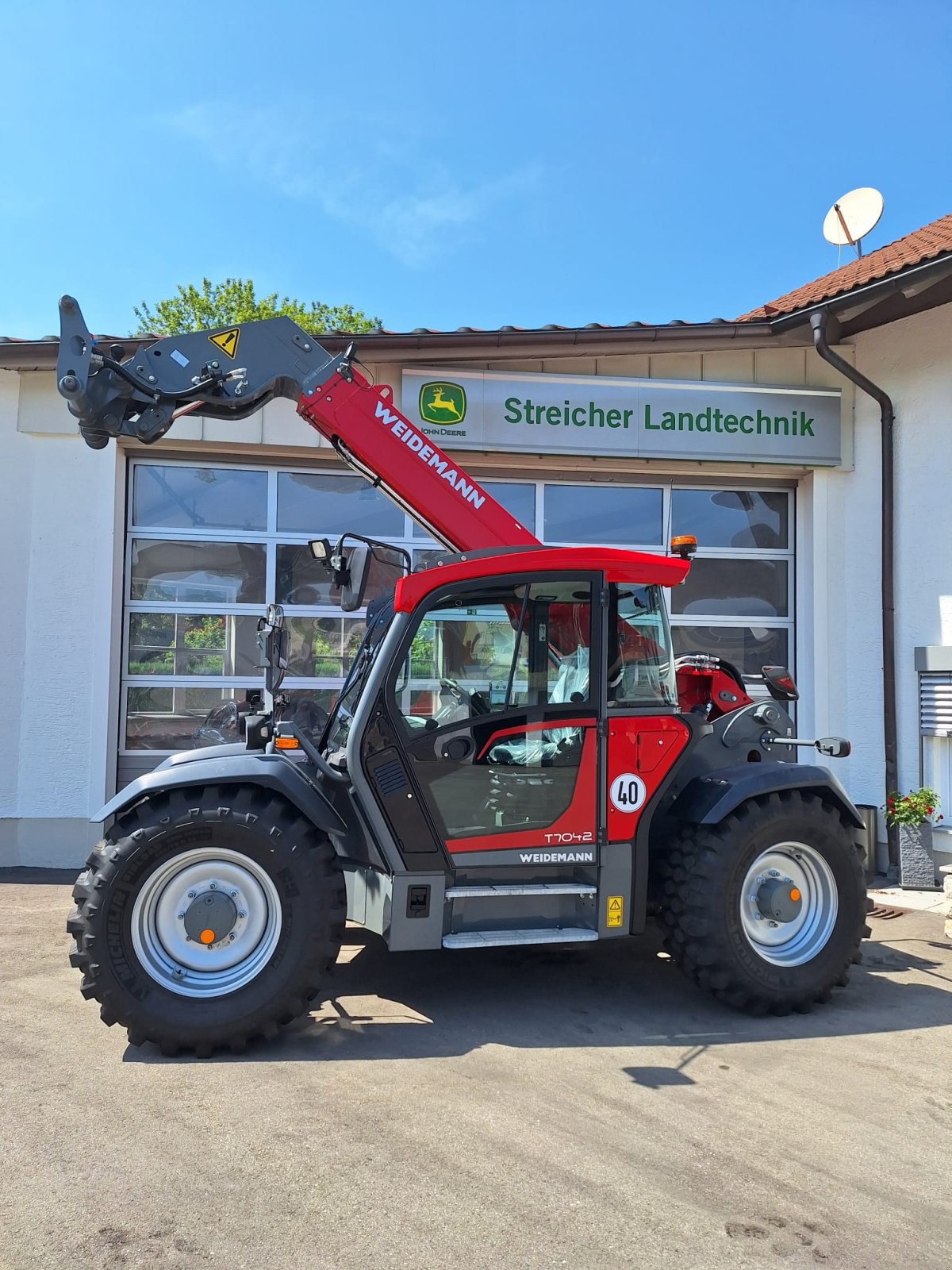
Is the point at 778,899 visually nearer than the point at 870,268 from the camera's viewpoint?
Yes

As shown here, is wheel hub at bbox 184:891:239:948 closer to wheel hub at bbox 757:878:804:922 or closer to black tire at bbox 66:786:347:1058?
black tire at bbox 66:786:347:1058

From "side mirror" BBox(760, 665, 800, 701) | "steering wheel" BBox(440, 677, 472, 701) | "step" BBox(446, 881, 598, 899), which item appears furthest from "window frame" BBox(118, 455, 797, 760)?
"step" BBox(446, 881, 598, 899)

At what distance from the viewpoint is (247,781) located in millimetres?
4215

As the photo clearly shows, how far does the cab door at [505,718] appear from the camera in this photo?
4340 millimetres

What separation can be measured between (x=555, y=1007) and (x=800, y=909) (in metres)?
1.36

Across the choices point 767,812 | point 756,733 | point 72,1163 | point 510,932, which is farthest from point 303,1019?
point 756,733

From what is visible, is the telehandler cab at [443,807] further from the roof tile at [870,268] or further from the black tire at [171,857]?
the roof tile at [870,268]

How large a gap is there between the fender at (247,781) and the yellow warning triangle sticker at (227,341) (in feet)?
7.21

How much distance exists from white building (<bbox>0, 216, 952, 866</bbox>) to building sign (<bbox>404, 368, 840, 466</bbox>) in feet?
0.07

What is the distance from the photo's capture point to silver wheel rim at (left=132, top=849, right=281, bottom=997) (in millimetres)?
4062

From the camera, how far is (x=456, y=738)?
4332mm

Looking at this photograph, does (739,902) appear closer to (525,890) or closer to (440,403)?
(525,890)

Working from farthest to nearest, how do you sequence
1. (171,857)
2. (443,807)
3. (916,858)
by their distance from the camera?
(916,858) < (443,807) < (171,857)

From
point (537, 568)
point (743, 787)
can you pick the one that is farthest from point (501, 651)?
point (743, 787)
